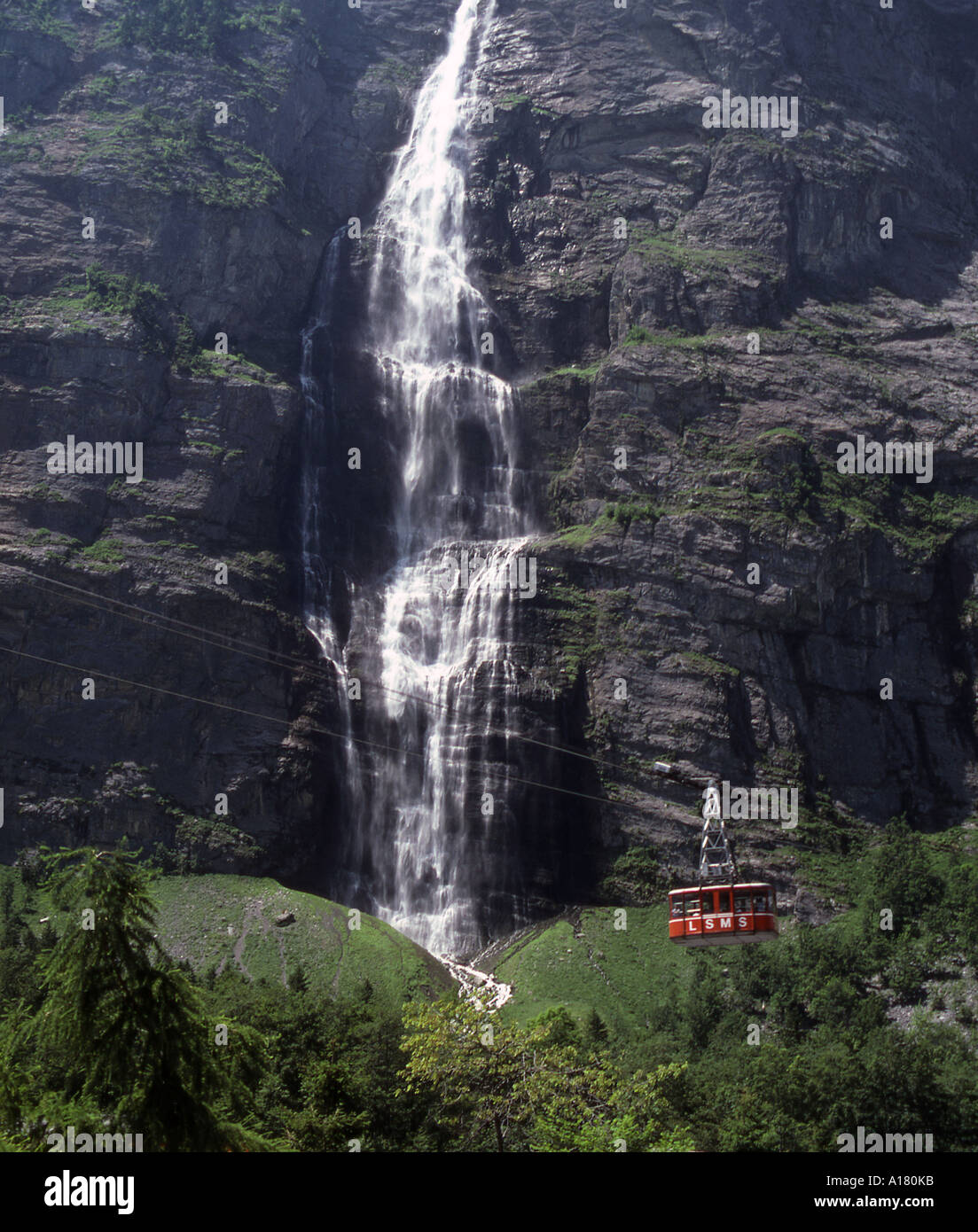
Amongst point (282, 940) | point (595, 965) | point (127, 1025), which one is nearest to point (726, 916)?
point (127, 1025)

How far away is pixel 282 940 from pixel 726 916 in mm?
25505

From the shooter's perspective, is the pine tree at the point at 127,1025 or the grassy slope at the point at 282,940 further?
the grassy slope at the point at 282,940

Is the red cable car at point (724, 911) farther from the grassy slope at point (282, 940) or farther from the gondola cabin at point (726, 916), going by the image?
the grassy slope at point (282, 940)

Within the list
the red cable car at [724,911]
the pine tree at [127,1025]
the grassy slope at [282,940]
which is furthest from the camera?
the grassy slope at [282,940]

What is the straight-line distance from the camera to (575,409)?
76.6m

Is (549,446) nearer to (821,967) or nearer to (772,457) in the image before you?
(772,457)

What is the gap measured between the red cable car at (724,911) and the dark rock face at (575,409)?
2495 centimetres

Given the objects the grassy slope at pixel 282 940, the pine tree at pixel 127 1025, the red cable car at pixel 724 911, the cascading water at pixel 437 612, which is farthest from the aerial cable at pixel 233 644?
the pine tree at pixel 127 1025

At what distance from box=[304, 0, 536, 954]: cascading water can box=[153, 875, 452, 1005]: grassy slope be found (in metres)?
5.05

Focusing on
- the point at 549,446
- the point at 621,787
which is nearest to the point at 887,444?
the point at 549,446

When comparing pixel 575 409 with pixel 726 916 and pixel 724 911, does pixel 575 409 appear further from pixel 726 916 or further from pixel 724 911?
pixel 726 916

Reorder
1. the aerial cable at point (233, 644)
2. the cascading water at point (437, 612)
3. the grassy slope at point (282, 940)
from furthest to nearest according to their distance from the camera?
the aerial cable at point (233, 644) < the cascading water at point (437, 612) < the grassy slope at point (282, 940)

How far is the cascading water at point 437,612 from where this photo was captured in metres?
60.6

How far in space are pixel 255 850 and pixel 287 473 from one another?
78.3 ft
